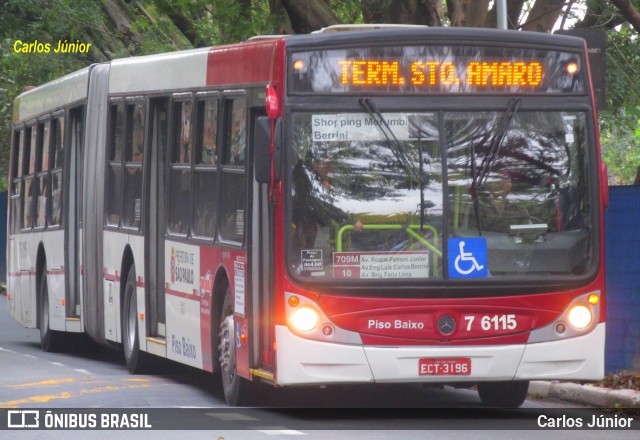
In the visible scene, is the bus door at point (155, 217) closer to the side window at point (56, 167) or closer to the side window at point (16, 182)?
the side window at point (56, 167)

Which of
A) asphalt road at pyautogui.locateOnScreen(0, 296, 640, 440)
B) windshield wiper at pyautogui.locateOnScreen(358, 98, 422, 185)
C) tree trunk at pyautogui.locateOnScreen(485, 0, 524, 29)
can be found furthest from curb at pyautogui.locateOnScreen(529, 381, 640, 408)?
tree trunk at pyautogui.locateOnScreen(485, 0, 524, 29)

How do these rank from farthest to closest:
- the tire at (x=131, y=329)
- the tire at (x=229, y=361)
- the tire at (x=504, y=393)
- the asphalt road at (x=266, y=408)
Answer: the tire at (x=131, y=329) < the tire at (x=504, y=393) < the tire at (x=229, y=361) < the asphalt road at (x=266, y=408)

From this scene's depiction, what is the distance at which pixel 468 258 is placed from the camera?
36.3 ft

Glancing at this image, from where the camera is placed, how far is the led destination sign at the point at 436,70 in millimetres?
11156

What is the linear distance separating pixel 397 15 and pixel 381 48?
9.93 meters

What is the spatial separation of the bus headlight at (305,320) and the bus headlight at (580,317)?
6.08 ft

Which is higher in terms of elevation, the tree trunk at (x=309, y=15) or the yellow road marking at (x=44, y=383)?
the tree trunk at (x=309, y=15)

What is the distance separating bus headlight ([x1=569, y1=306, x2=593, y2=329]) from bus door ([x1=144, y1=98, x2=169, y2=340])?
475 centimetres

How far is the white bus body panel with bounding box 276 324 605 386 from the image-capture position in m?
10.9

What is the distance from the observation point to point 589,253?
37.2 feet

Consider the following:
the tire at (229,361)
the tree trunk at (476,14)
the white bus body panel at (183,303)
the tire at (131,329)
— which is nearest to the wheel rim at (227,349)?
the tire at (229,361)

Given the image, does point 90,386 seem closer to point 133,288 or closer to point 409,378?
point 133,288

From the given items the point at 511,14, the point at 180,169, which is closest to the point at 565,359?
the point at 180,169

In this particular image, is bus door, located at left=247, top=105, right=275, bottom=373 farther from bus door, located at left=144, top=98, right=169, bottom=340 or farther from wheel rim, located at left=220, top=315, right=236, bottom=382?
bus door, located at left=144, top=98, right=169, bottom=340
